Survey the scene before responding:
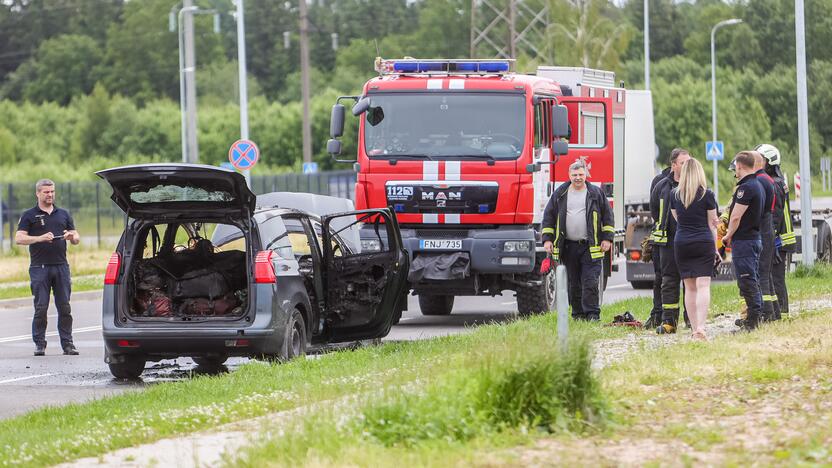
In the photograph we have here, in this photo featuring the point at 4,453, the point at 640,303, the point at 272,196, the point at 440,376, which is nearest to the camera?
the point at 4,453

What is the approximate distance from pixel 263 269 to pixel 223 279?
0.69 m

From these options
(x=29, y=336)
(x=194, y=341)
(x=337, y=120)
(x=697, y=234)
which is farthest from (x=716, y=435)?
(x=29, y=336)

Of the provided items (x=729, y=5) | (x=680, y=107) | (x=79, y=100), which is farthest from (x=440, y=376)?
(x=729, y=5)

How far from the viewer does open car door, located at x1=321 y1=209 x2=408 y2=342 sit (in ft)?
45.7

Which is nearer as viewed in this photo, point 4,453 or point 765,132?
point 4,453

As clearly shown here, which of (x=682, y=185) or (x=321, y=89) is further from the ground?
(x=321, y=89)

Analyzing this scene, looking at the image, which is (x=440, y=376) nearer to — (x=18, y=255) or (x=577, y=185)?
(x=577, y=185)

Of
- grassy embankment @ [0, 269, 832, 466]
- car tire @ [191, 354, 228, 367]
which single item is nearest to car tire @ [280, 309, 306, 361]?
grassy embankment @ [0, 269, 832, 466]

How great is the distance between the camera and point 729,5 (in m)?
108

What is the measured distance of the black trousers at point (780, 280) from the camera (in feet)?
50.1

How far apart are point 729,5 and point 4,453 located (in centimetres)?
10437

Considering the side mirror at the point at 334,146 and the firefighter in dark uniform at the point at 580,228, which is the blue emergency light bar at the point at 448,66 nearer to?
the side mirror at the point at 334,146

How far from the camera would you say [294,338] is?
13227 millimetres

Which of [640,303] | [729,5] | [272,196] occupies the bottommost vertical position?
[640,303]
